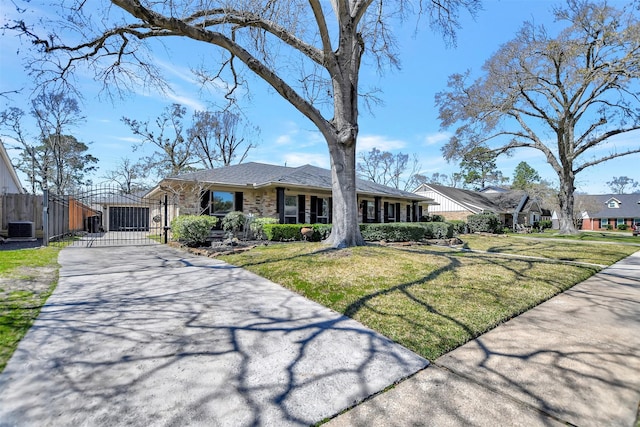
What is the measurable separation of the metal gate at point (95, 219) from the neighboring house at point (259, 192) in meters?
1.08

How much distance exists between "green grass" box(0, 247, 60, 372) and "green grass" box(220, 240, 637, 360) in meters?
3.01

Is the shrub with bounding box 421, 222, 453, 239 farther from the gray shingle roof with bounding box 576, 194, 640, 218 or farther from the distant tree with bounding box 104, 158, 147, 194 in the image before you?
the gray shingle roof with bounding box 576, 194, 640, 218

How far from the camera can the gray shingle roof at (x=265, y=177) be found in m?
13.3

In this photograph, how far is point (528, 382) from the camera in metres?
2.29

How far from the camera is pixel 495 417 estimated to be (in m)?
1.88

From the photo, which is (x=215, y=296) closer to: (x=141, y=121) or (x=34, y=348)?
(x=34, y=348)

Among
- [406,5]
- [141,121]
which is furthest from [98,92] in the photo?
[141,121]

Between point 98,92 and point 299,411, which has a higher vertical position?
point 98,92

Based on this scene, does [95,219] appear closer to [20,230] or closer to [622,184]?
[20,230]

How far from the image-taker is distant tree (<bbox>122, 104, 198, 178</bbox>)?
25812mm

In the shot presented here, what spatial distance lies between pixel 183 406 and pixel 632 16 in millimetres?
22915

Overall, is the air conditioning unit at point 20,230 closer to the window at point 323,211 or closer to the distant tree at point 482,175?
the window at point 323,211

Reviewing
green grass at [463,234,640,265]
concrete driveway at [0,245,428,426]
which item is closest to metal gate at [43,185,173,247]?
concrete driveway at [0,245,428,426]

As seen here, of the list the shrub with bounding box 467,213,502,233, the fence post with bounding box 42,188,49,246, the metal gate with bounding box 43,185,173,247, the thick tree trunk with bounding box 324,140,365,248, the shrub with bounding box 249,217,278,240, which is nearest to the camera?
the thick tree trunk with bounding box 324,140,365,248
